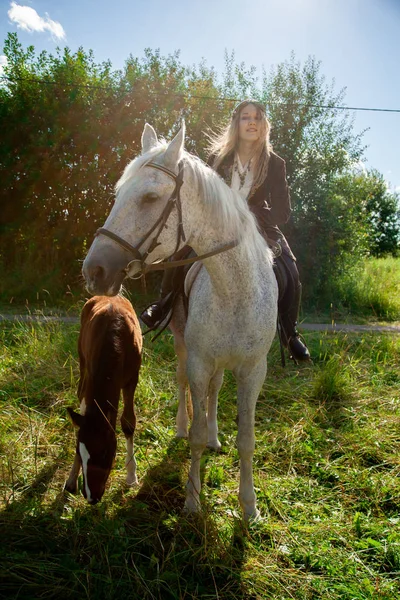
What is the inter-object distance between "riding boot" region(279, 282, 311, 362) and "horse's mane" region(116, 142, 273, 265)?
0.95 m

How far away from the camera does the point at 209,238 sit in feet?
7.75

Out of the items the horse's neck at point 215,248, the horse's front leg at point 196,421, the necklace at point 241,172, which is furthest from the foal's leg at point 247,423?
the necklace at point 241,172

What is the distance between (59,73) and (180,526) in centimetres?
1058

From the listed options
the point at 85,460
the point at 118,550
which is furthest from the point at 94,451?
the point at 118,550

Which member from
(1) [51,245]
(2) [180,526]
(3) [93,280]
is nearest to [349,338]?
(2) [180,526]

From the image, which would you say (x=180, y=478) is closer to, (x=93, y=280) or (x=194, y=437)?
(x=194, y=437)

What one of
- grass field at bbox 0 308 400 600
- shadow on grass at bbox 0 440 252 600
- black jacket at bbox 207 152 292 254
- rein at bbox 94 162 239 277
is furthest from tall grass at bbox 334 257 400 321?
rein at bbox 94 162 239 277

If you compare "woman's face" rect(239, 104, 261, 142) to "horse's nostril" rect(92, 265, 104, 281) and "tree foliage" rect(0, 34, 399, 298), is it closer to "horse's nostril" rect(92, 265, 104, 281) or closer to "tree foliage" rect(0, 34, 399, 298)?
"horse's nostril" rect(92, 265, 104, 281)

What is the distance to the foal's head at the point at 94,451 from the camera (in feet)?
8.34

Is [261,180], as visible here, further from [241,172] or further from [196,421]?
[196,421]

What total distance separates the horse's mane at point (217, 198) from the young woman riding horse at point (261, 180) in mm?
736

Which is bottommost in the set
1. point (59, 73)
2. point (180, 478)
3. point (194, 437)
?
point (180, 478)

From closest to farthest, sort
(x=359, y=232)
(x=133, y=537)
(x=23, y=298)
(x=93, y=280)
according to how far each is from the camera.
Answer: (x=93, y=280) → (x=133, y=537) → (x=23, y=298) → (x=359, y=232)

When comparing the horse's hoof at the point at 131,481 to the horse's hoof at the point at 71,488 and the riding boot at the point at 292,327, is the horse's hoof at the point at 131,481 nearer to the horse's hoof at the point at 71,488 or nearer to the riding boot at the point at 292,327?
the horse's hoof at the point at 71,488
